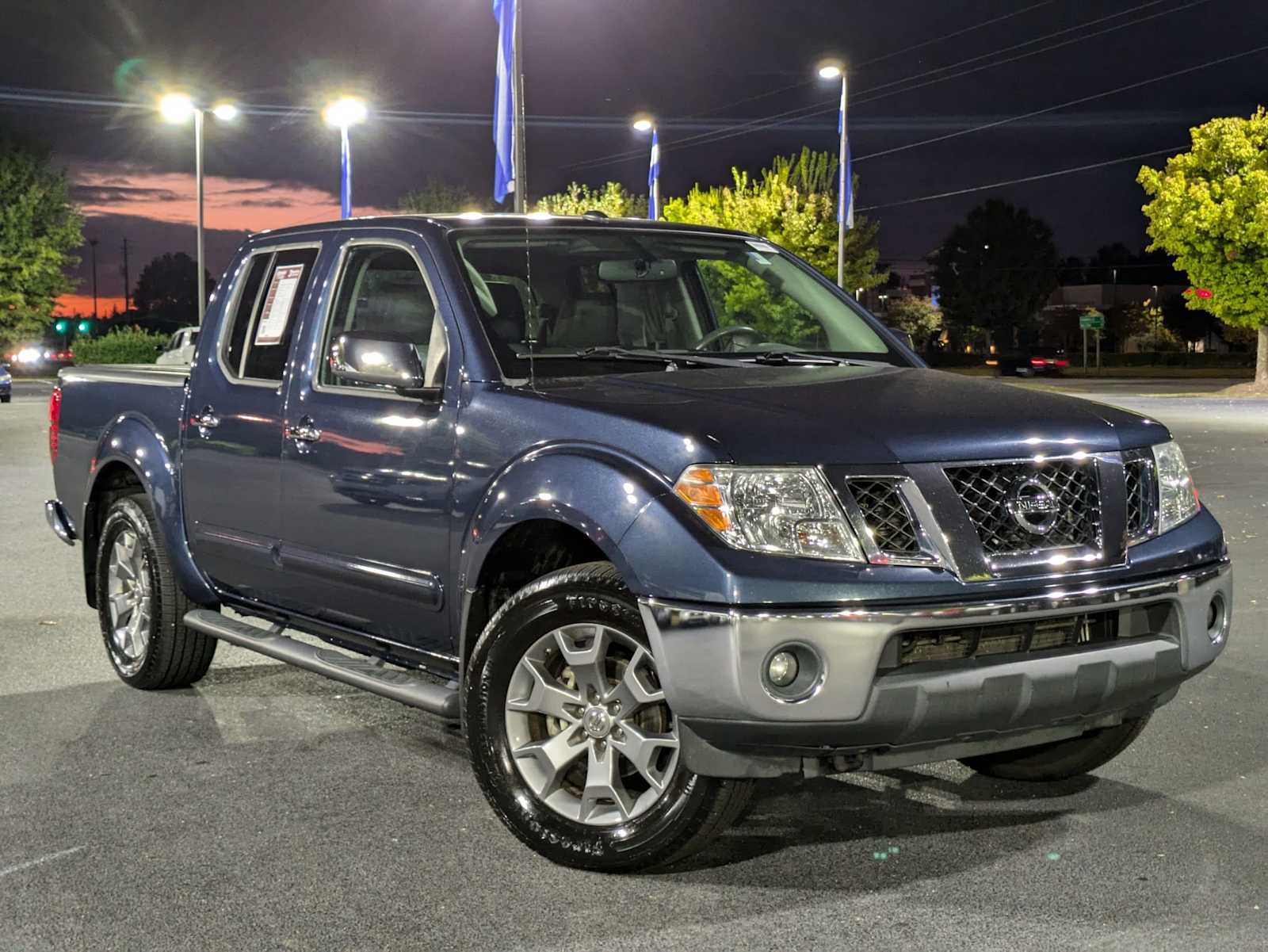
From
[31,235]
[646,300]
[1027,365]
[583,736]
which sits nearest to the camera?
[583,736]

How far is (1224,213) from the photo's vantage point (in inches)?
1838

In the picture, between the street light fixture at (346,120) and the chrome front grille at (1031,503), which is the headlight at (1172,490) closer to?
the chrome front grille at (1031,503)

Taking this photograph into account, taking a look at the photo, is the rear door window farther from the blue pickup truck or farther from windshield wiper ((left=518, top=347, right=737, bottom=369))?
windshield wiper ((left=518, top=347, right=737, bottom=369))

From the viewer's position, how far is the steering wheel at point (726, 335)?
228 inches

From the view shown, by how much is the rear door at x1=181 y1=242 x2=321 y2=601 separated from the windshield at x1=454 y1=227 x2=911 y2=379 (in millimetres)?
912

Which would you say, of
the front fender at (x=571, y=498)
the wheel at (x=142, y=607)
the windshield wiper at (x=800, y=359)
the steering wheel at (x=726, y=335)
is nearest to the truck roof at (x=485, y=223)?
the steering wheel at (x=726, y=335)

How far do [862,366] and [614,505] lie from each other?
1590 millimetres

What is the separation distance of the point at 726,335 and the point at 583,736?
71.8 inches

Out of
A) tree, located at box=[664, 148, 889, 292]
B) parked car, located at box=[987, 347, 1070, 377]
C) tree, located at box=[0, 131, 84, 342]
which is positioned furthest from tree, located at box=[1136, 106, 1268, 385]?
tree, located at box=[0, 131, 84, 342]

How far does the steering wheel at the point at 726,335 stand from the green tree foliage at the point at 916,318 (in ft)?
363

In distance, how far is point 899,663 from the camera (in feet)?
13.6

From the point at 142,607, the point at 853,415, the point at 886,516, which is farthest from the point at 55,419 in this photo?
the point at 886,516

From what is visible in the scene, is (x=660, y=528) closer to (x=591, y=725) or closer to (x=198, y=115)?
(x=591, y=725)

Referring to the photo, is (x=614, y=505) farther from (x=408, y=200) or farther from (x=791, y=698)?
(x=408, y=200)
